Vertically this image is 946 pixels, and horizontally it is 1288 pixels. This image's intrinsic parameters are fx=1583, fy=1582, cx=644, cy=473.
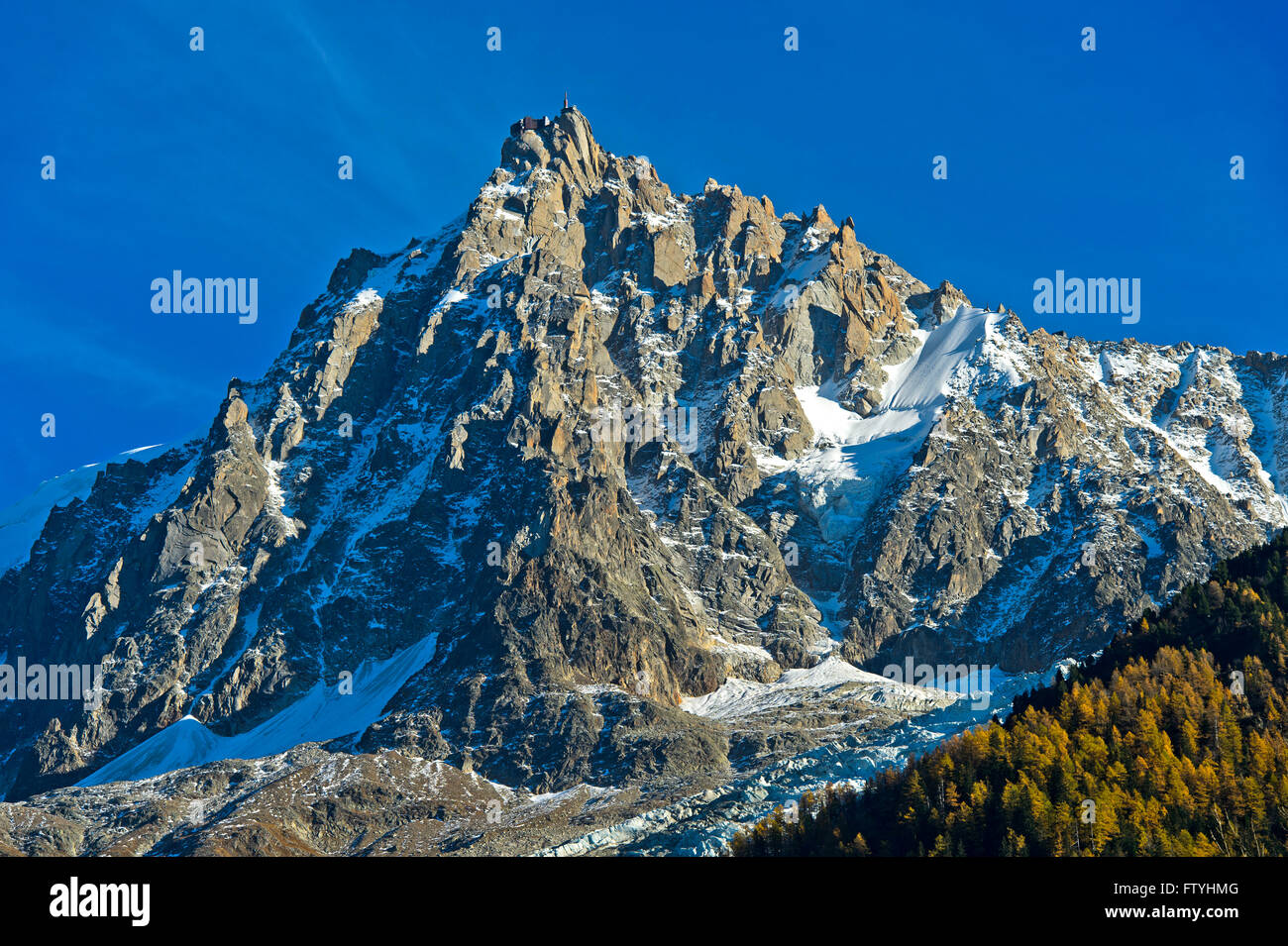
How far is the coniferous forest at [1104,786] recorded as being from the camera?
16150cm

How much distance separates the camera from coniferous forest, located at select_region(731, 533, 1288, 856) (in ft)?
530

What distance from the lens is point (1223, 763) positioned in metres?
170

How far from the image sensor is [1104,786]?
169 meters
